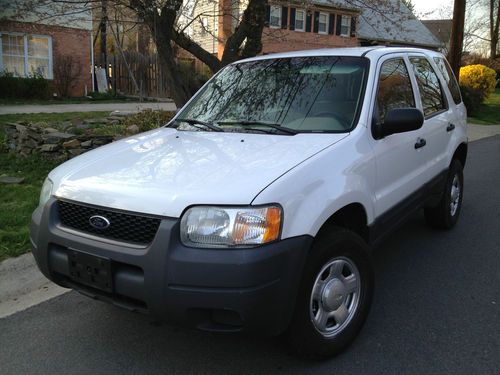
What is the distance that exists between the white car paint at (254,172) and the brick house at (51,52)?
17.7 m

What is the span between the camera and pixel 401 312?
3.54 meters

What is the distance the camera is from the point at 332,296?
288cm

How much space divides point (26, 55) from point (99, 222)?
19.8 meters

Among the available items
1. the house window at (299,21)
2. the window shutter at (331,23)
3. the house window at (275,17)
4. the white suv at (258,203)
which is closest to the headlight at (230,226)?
the white suv at (258,203)

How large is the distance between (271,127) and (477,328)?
6.27ft

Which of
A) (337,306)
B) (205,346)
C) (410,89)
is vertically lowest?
(205,346)

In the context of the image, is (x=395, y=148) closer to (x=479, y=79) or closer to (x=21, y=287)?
(x=21, y=287)

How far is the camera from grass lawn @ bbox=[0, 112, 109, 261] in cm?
461

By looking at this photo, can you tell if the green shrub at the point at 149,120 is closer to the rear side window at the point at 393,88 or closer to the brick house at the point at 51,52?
the rear side window at the point at 393,88

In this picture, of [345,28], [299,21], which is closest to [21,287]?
[299,21]

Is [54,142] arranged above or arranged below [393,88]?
below

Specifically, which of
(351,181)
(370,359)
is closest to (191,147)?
(351,181)

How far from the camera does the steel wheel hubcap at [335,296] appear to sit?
2.84 meters

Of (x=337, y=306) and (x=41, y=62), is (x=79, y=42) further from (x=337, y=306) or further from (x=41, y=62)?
(x=337, y=306)
